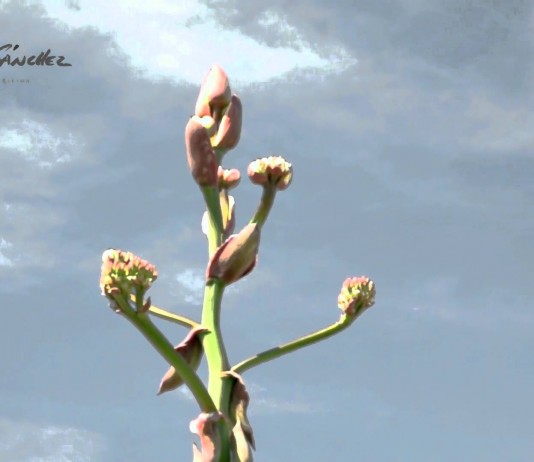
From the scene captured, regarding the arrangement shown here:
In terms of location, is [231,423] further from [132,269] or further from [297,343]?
[132,269]

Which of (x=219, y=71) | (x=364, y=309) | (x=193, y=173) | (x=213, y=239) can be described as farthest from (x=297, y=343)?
(x=219, y=71)

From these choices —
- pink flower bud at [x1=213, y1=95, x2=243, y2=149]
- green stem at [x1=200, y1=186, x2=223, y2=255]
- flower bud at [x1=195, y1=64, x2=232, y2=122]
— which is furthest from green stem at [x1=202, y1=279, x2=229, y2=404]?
flower bud at [x1=195, y1=64, x2=232, y2=122]

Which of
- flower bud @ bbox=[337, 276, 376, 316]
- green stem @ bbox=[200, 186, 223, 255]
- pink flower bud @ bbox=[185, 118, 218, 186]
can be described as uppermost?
pink flower bud @ bbox=[185, 118, 218, 186]

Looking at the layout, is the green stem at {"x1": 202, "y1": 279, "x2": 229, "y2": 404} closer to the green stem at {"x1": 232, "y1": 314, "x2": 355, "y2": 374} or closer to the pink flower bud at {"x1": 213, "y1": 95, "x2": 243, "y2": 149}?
the green stem at {"x1": 232, "y1": 314, "x2": 355, "y2": 374}

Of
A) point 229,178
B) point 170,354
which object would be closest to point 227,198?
point 229,178

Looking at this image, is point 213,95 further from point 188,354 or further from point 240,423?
point 240,423

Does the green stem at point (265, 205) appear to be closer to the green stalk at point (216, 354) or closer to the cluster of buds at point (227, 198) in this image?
the cluster of buds at point (227, 198)

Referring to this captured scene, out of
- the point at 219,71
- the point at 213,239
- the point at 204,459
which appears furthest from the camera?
the point at 219,71
